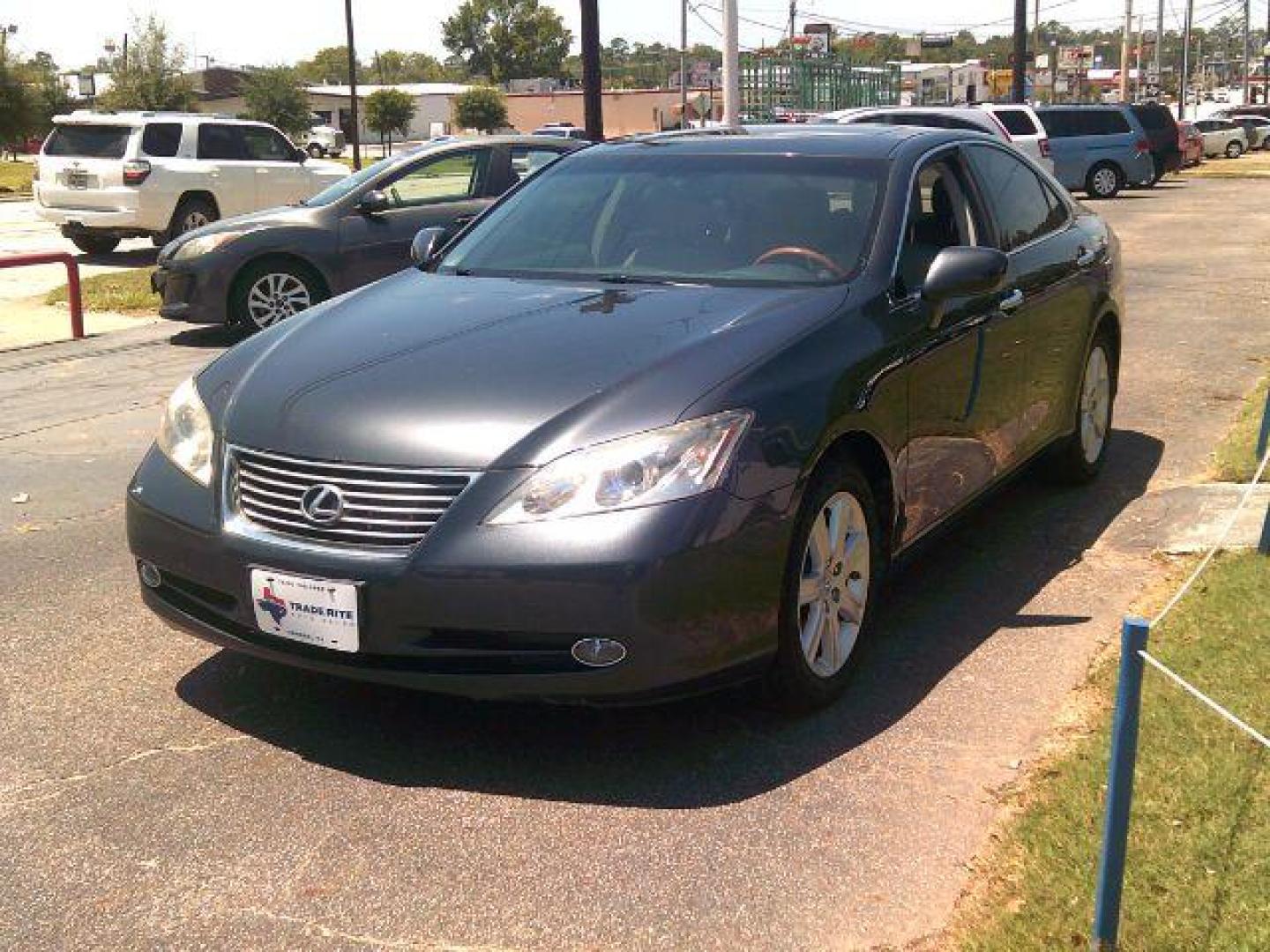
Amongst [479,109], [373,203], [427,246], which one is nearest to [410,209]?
[373,203]

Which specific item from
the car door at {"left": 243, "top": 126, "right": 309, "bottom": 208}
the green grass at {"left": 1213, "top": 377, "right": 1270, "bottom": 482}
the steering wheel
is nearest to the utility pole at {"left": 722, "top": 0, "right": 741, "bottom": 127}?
the car door at {"left": 243, "top": 126, "right": 309, "bottom": 208}

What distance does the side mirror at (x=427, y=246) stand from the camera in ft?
17.9

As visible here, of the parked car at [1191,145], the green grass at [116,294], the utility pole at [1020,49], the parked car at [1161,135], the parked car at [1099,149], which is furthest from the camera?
the parked car at [1191,145]

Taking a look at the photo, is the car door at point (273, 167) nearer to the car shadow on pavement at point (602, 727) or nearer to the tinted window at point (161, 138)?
the tinted window at point (161, 138)

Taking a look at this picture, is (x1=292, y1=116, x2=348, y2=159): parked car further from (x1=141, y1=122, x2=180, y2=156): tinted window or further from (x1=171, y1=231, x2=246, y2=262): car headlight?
(x1=171, y1=231, x2=246, y2=262): car headlight

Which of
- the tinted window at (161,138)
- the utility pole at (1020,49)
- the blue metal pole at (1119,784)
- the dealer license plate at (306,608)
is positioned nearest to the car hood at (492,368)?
the dealer license plate at (306,608)

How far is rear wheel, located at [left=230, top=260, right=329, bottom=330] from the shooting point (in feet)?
37.7

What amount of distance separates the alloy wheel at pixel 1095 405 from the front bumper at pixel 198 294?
718 centimetres

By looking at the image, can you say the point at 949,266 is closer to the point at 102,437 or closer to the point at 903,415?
the point at 903,415

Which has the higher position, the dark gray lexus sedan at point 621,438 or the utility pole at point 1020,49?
the utility pole at point 1020,49

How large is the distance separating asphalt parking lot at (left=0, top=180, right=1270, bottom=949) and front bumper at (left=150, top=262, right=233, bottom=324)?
586 cm

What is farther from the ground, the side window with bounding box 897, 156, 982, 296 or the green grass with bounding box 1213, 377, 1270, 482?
the side window with bounding box 897, 156, 982, 296

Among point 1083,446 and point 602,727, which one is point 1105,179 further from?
point 602,727

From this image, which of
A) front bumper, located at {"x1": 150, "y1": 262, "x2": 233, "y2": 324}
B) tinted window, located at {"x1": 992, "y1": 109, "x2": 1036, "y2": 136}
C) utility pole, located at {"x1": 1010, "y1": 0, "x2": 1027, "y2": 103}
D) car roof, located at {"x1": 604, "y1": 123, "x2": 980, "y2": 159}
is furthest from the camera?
utility pole, located at {"x1": 1010, "y1": 0, "x2": 1027, "y2": 103}
